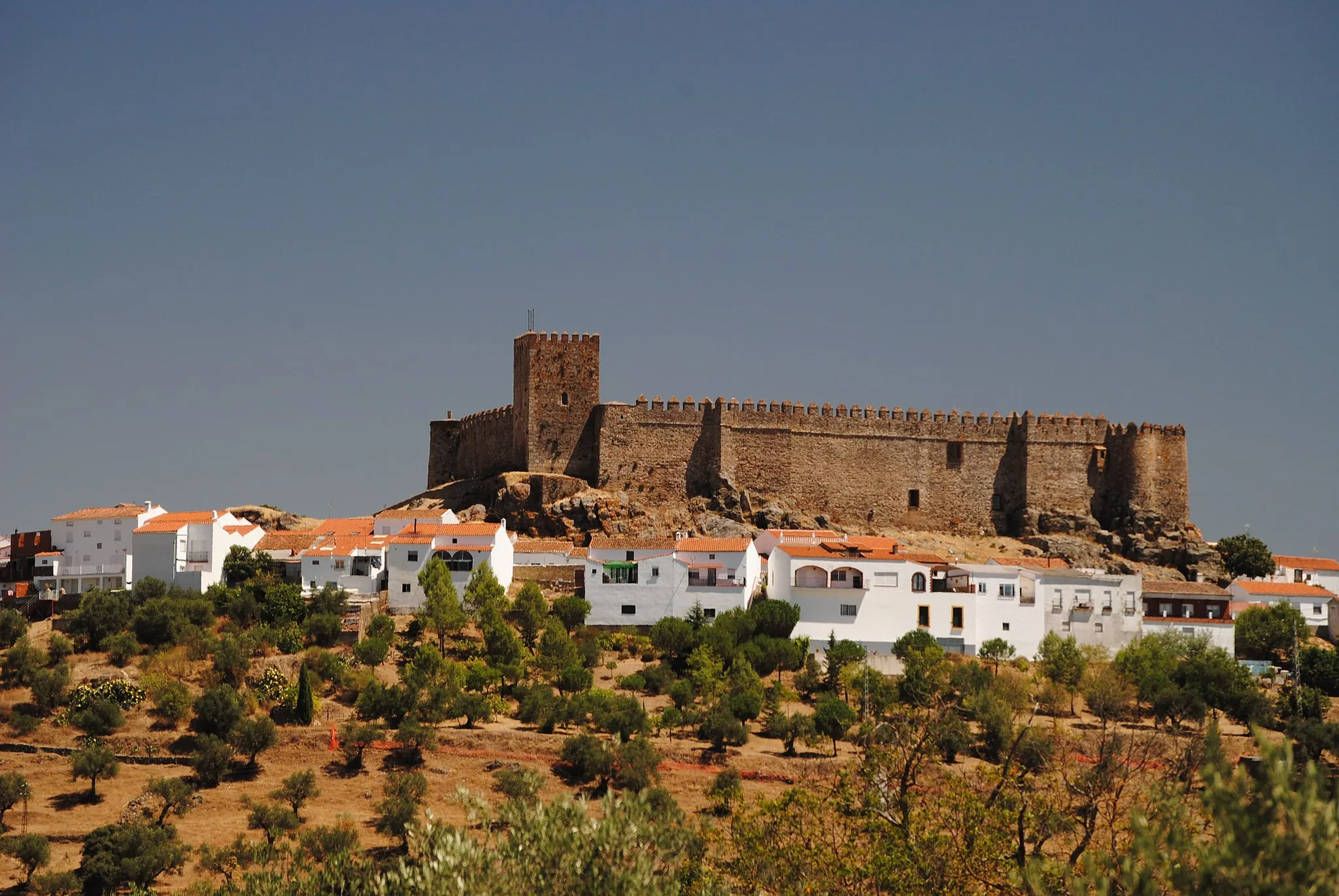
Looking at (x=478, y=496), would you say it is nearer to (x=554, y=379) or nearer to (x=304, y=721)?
(x=554, y=379)

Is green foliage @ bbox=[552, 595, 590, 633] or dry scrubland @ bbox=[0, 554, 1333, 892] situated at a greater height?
green foliage @ bbox=[552, 595, 590, 633]

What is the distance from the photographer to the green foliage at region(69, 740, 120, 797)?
32625 millimetres

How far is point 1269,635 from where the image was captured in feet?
153

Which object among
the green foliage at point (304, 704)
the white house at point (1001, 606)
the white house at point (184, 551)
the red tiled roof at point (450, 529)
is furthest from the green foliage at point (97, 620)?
the white house at point (1001, 606)

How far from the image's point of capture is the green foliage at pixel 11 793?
1218 inches

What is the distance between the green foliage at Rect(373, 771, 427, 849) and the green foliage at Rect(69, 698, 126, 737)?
691cm

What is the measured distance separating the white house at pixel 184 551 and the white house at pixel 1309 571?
127ft

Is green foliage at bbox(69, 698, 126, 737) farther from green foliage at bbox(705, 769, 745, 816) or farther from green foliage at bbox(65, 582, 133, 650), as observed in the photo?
green foliage at bbox(705, 769, 745, 816)

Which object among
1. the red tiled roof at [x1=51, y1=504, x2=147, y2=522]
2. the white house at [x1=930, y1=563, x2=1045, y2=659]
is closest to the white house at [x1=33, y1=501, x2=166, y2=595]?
the red tiled roof at [x1=51, y1=504, x2=147, y2=522]

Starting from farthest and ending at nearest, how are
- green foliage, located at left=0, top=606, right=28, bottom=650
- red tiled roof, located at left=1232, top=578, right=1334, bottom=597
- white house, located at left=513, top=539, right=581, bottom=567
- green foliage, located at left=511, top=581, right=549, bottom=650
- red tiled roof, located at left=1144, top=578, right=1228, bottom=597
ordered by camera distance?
1. red tiled roof, located at left=1232, top=578, right=1334, bottom=597
2. red tiled roof, located at left=1144, top=578, right=1228, bottom=597
3. white house, located at left=513, top=539, right=581, bottom=567
4. green foliage, located at left=511, top=581, right=549, bottom=650
5. green foliage, located at left=0, top=606, right=28, bottom=650

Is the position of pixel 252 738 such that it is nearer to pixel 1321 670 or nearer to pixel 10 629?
pixel 10 629

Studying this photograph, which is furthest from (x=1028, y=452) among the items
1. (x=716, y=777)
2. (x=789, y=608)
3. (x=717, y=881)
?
(x=717, y=881)

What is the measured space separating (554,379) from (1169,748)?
75.8 ft

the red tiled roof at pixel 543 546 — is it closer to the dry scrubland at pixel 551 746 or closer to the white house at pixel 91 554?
the dry scrubland at pixel 551 746
